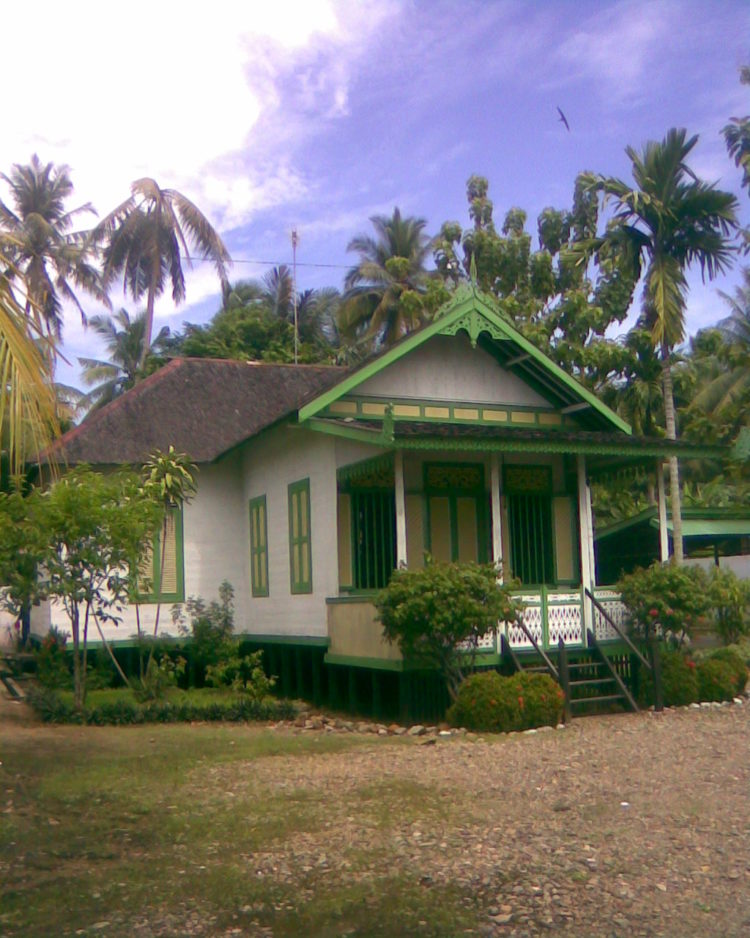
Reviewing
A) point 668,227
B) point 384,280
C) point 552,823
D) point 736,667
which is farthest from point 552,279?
point 552,823

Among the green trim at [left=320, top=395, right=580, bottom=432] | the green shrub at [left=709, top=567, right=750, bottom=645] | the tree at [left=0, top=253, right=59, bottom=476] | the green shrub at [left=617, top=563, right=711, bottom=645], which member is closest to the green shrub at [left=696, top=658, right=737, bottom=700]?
the green shrub at [left=617, top=563, right=711, bottom=645]

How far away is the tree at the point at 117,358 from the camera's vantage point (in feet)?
153

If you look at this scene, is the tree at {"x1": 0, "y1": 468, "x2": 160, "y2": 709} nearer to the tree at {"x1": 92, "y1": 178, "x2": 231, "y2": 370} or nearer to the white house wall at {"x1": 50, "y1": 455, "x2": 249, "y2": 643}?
the white house wall at {"x1": 50, "y1": 455, "x2": 249, "y2": 643}

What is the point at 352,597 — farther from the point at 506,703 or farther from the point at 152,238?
the point at 152,238

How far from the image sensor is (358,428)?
45.1 feet

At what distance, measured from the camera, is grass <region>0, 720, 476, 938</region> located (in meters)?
6.12

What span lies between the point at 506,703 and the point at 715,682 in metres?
3.58

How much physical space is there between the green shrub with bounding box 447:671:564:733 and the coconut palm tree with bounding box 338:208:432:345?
81.5ft

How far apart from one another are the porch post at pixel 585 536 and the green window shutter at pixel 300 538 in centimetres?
411

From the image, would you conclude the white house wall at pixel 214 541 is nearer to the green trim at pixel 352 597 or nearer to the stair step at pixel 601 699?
the green trim at pixel 352 597

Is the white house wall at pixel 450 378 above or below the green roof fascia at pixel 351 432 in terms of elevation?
above

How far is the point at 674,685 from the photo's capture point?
14.3 metres

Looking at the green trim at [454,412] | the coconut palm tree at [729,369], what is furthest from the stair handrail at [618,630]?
the coconut palm tree at [729,369]

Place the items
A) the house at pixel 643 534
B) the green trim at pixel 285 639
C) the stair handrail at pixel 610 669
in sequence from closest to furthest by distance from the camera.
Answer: the stair handrail at pixel 610 669 < the green trim at pixel 285 639 < the house at pixel 643 534
